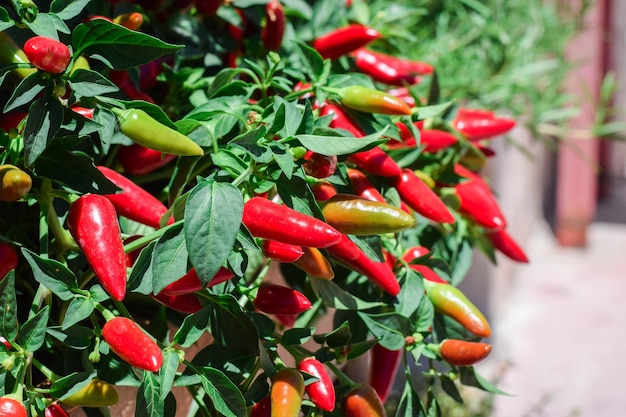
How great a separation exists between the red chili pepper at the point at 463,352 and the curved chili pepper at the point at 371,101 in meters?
0.16

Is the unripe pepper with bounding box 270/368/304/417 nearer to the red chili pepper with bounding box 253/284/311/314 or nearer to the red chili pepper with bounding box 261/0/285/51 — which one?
Answer: the red chili pepper with bounding box 253/284/311/314

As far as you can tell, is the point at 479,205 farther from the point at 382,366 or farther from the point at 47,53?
the point at 47,53

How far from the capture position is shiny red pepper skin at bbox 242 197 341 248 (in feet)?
1.48

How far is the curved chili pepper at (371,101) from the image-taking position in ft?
1.82

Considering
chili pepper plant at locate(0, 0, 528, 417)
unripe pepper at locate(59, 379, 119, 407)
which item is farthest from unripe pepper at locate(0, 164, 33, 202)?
unripe pepper at locate(59, 379, 119, 407)

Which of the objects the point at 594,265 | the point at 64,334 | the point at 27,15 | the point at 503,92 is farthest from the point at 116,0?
the point at 594,265

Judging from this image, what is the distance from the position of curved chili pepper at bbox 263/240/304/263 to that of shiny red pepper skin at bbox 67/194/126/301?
9 cm

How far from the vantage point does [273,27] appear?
2.32 feet

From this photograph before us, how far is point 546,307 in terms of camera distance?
8.82 ft

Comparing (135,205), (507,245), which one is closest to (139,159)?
(135,205)

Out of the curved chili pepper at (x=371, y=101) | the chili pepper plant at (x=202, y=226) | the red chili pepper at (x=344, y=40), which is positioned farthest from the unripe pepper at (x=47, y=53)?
the red chili pepper at (x=344, y=40)

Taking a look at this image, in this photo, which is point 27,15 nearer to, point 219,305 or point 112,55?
point 112,55

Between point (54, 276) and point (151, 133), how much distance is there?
96 millimetres

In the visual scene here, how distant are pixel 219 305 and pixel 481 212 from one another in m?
0.28
